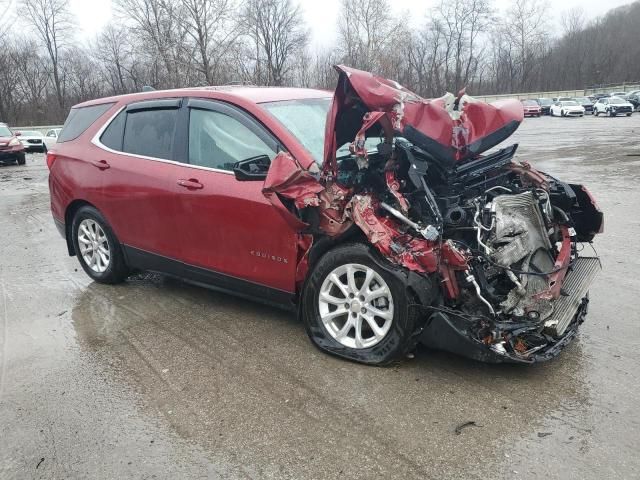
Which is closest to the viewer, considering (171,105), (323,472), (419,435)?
(323,472)

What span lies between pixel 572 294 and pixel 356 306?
1.45 m

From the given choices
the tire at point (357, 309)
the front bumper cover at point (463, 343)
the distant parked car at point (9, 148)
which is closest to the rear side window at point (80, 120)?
the tire at point (357, 309)

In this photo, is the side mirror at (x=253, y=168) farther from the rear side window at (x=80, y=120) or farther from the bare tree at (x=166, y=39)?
the bare tree at (x=166, y=39)

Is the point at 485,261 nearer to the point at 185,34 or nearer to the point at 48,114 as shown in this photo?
the point at 185,34

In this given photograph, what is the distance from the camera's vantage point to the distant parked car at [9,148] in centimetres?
2138

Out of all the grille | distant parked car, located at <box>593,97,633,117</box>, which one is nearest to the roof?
the grille

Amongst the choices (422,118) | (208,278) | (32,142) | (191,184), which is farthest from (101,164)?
(32,142)

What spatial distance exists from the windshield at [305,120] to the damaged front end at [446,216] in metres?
0.28

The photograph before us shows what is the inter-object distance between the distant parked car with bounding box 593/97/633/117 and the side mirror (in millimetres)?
43529

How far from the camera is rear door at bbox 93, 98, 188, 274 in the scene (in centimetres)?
441

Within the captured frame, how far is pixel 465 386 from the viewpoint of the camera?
3217 millimetres

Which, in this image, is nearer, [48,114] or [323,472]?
[323,472]

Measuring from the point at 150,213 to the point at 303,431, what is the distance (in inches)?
97.6

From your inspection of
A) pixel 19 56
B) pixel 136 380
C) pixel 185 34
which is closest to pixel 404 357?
pixel 136 380
